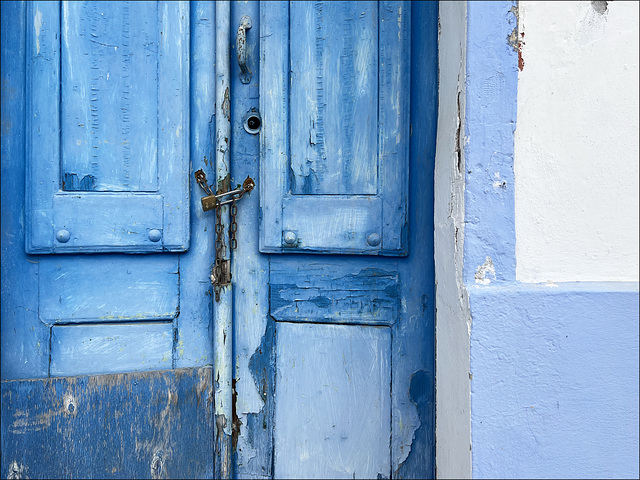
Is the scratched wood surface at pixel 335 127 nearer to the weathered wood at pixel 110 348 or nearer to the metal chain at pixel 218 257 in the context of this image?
the metal chain at pixel 218 257

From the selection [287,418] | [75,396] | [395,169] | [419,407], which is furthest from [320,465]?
[395,169]

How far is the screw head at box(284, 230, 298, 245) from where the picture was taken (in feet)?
3.99

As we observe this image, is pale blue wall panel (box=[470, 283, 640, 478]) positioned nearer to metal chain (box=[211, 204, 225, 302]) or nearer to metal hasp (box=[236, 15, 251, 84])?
metal chain (box=[211, 204, 225, 302])

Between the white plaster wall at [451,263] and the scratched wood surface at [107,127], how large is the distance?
2.27 ft

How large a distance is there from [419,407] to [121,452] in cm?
85

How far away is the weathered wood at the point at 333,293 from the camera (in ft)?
4.04

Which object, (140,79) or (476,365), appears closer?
(476,365)

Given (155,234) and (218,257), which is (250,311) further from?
(155,234)

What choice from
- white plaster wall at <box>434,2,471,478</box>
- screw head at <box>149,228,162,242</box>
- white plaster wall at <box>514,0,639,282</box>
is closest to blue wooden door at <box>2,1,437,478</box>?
screw head at <box>149,228,162,242</box>

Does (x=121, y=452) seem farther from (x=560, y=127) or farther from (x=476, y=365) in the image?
(x=560, y=127)

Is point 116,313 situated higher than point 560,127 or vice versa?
point 560,127

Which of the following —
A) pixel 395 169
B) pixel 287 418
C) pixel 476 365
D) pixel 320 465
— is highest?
pixel 395 169

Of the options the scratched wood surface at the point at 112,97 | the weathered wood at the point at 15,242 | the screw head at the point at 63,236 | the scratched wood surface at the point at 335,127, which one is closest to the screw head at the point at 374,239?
the scratched wood surface at the point at 335,127

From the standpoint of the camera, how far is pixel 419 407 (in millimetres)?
1220
